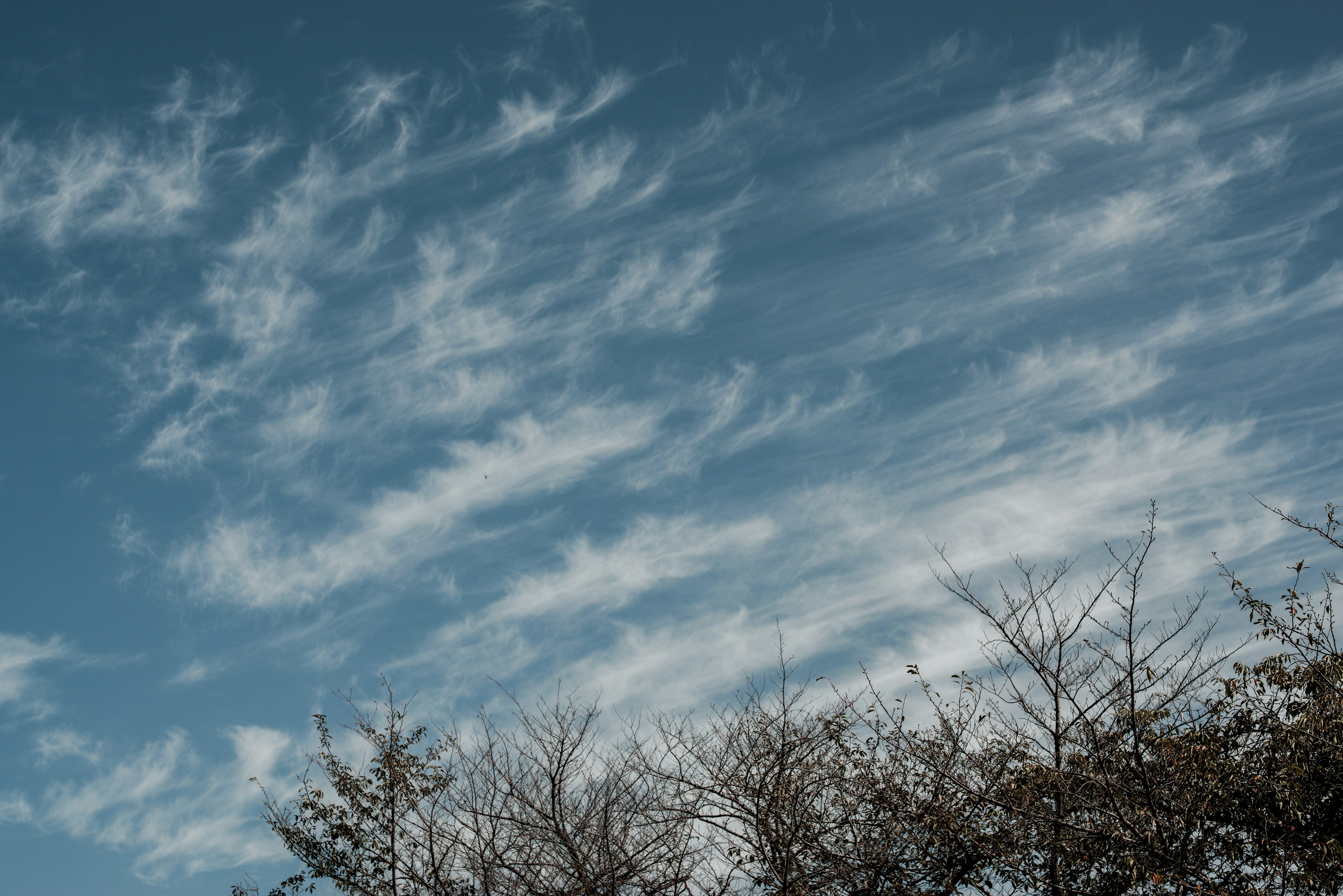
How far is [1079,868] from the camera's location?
472 inches

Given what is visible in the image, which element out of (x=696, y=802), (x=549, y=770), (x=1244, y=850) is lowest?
(x=1244, y=850)

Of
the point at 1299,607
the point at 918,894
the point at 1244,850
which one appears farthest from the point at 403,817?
the point at 1299,607

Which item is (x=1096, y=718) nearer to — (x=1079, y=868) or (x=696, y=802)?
(x=1079, y=868)

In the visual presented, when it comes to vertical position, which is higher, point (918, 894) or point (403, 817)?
point (403, 817)

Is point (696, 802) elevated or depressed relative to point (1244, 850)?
elevated

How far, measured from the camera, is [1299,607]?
11156 mm

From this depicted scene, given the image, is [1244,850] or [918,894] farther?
[918,894]

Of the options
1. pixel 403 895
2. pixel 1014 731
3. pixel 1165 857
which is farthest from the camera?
pixel 403 895

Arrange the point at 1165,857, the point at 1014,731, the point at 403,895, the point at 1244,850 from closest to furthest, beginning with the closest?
the point at 1165,857, the point at 1244,850, the point at 1014,731, the point at 403,895

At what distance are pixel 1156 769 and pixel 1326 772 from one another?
1.76m

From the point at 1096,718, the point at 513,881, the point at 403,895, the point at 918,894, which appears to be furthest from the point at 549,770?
the point at 1096,718

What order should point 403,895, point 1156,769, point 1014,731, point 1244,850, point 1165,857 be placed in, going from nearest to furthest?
point 1165,857, point 1244,850, point 1156,769, point 1014,731, point 403,895

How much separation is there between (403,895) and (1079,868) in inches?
394

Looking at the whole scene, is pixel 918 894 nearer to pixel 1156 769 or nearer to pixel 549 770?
pixel 1156 769
